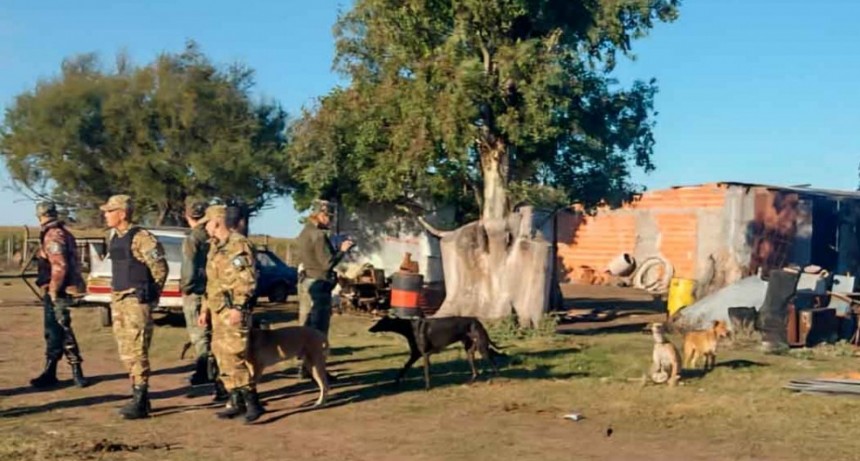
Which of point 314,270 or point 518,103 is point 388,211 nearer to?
point 518,103

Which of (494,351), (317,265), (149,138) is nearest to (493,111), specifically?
(494,351)

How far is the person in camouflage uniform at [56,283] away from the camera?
10.9m

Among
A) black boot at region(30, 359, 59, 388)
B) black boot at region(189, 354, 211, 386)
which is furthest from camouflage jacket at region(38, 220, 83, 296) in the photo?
black boot at region(189, 354, 211, 386)

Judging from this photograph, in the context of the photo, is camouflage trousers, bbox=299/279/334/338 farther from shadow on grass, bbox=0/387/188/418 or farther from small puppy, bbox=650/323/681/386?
small puppy, bbox=650/323/681/386

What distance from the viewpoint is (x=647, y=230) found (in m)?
35.9

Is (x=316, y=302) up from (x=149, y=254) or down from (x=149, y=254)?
down

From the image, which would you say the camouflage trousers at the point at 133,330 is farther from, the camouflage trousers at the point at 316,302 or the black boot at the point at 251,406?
the camouflage trousers at the point at 316,302

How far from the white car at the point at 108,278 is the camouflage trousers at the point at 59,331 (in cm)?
631

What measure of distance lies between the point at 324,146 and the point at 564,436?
1253 centimetres

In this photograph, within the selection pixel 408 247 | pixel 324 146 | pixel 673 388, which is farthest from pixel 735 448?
pixel 408 247

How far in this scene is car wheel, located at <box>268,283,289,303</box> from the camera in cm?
2428

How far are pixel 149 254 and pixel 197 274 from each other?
1861 mm

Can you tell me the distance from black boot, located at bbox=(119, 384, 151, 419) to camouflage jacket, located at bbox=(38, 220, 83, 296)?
2.16 meters

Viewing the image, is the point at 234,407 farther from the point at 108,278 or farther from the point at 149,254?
the point at 108,278
